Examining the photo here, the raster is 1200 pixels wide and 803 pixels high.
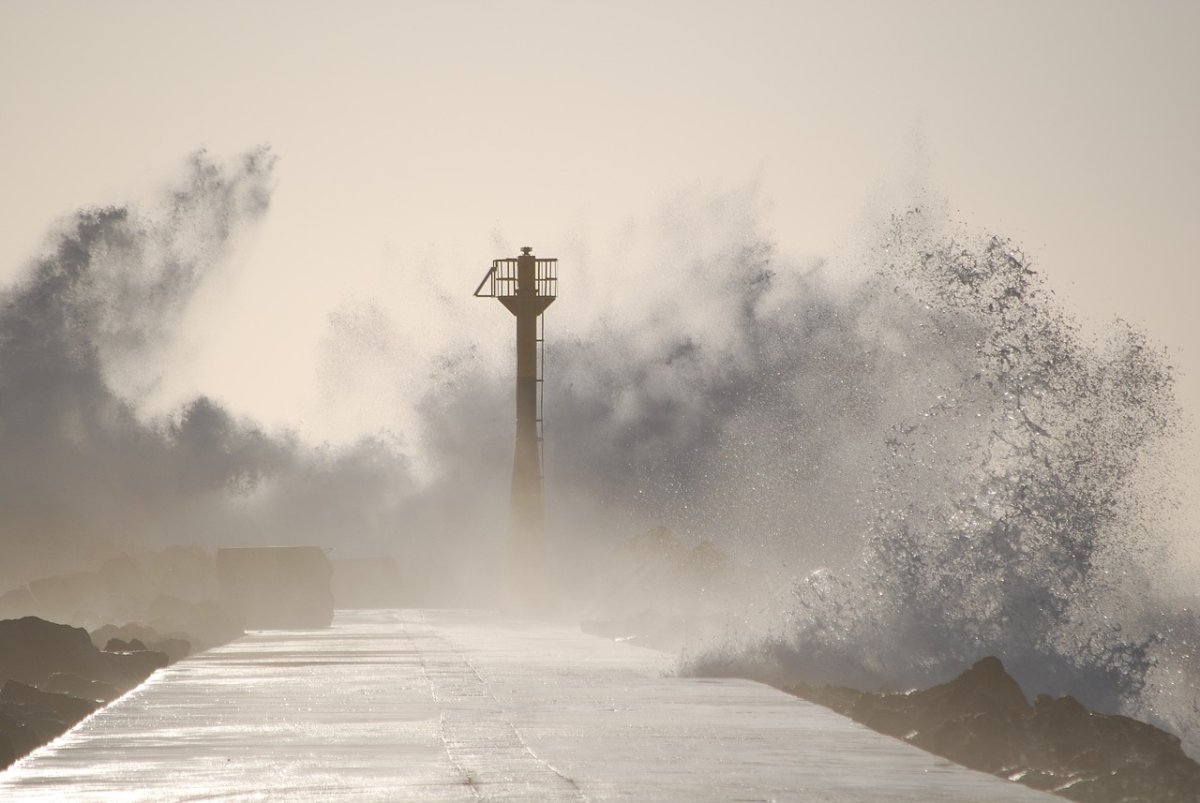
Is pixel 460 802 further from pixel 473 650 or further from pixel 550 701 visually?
pixel 473 650

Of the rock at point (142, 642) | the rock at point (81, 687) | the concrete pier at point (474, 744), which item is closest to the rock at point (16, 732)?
the concrete pier at point (474, 744)

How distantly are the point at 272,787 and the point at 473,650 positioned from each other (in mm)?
20935

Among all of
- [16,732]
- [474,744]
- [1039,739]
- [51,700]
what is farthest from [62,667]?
[1039,739]

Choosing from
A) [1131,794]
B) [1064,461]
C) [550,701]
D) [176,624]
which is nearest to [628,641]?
[1064,461]

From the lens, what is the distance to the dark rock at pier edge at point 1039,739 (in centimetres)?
1434

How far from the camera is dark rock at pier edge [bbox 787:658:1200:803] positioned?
14336 millimetres

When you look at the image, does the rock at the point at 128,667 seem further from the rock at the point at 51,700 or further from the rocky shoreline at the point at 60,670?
the rock at the point at 51,700

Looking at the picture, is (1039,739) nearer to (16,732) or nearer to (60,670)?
(16,732)

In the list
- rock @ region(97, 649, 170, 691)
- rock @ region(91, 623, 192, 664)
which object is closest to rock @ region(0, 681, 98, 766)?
rock @ region(97, 649, 170, 691)

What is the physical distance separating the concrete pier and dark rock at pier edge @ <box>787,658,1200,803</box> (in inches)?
25.4

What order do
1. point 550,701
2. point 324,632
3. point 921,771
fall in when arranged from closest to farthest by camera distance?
point 921,771
point 550,701
point 324,632

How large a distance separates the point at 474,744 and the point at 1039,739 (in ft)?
15.7

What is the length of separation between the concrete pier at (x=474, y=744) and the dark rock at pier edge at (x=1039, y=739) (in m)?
0.65

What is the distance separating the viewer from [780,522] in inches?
2574
